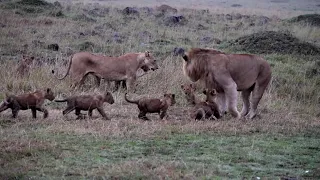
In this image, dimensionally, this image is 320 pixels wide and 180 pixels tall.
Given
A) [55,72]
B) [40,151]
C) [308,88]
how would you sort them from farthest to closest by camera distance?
[308,88] < [55,72] < [40,151]

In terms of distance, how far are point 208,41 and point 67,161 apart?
53.0 feet

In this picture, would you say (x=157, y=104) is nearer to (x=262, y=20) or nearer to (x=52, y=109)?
(x=52, y=109)

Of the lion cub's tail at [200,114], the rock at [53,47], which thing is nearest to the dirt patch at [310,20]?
the rock at [53,47]

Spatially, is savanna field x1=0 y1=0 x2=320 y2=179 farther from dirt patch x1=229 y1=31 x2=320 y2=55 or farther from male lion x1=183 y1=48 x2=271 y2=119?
male lion x1=183 y1=48 x2=271 y2=119

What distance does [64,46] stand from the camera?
19.9m

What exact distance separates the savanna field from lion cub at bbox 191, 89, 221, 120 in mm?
176

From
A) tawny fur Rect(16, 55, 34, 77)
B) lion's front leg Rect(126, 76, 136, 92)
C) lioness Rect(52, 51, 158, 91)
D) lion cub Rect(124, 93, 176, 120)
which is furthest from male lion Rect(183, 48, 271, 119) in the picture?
tawny fur Rect(16, 55, 34, 77)

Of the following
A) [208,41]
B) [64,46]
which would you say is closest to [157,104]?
[64,46]

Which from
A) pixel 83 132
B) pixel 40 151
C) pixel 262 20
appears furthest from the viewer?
pixel 262 20

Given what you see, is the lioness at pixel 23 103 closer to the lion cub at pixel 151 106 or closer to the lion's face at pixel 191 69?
the lion cub at pixel 151 106

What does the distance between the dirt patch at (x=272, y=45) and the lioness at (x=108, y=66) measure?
270 inches

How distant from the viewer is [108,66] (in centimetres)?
1467

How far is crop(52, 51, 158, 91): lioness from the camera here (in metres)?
14.4

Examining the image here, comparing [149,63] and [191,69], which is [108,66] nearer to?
[149,63]
